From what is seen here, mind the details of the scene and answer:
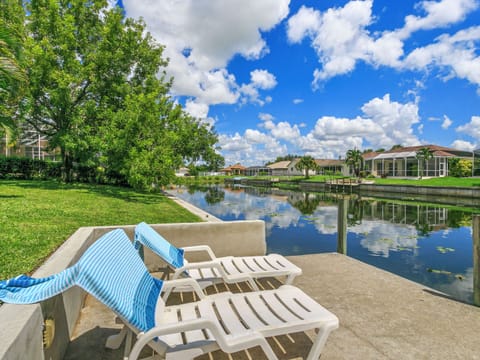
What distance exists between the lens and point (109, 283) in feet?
6.14

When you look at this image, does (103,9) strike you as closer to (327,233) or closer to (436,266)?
(327,233)

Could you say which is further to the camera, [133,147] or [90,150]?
[90,150]

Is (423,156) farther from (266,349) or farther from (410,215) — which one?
(266,349)

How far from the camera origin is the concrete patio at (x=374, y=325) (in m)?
2.48

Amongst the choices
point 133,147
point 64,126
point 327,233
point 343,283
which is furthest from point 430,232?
point 64,126

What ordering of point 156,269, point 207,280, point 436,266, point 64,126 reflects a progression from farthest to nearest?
point 64,126 → point 436,266 → point 156,269 → point 207,280

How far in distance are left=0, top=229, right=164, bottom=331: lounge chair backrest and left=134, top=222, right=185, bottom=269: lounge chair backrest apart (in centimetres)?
56

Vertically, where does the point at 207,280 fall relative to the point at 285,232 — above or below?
above

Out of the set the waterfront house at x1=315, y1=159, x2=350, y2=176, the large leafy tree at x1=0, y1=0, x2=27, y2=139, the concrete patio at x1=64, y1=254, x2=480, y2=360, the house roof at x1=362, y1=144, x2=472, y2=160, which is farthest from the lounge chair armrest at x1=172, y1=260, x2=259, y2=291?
the waterfront house at x1=315, y1=159, x2=350, y2=176

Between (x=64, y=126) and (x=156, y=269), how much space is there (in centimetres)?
1537

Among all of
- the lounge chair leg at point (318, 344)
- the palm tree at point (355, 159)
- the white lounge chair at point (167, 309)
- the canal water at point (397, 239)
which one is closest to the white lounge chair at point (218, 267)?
the white lounge chair at point (167, 309)

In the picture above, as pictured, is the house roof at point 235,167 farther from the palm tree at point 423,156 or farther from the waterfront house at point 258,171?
the palm tree at point 423,156

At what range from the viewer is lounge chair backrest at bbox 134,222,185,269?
3.21 meters

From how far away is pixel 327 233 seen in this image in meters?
13.1
